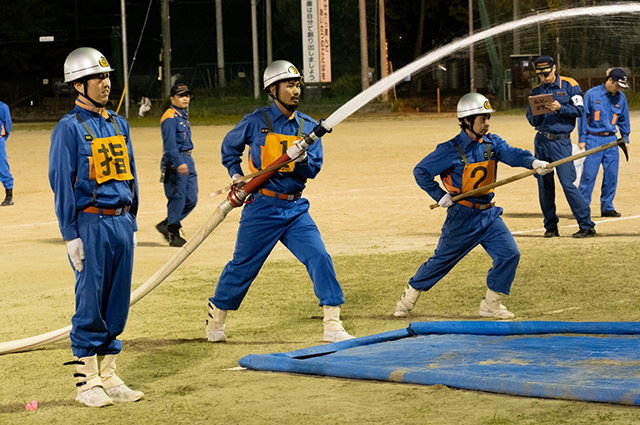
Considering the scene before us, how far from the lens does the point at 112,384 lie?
6.10m

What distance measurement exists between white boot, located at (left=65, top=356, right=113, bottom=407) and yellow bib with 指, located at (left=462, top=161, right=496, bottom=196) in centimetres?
361

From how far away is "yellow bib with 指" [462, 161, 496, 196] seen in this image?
8.27 meters

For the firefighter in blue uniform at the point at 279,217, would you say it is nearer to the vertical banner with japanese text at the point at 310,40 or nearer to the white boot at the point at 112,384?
the white boot at the point at 112,384

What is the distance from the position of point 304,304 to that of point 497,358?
306 cm

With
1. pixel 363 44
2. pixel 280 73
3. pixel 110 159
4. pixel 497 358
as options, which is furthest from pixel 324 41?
pixel 110 159

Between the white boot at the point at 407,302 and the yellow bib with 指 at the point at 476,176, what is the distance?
0.95 m

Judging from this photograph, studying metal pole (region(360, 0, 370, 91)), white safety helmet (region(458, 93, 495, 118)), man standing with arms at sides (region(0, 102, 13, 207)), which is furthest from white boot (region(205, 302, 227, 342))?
metal pole (region(360, 0, 370, 91))

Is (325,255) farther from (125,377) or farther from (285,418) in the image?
(285,418)

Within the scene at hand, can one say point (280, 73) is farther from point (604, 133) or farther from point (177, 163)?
point (604, 133)

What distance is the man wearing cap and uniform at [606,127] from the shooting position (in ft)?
46.1

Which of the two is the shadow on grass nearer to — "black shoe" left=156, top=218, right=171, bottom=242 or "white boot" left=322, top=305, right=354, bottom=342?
"white boot" left=322, top=305, right=354, bottom=342

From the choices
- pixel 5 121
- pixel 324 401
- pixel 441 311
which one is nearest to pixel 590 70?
pixel 5 121

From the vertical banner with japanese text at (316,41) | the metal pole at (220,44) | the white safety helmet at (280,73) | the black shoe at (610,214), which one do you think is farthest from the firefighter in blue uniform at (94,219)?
the metal pole at (220,44)

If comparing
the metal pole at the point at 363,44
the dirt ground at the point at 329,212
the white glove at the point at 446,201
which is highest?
the metal pole at the point at 363,44
